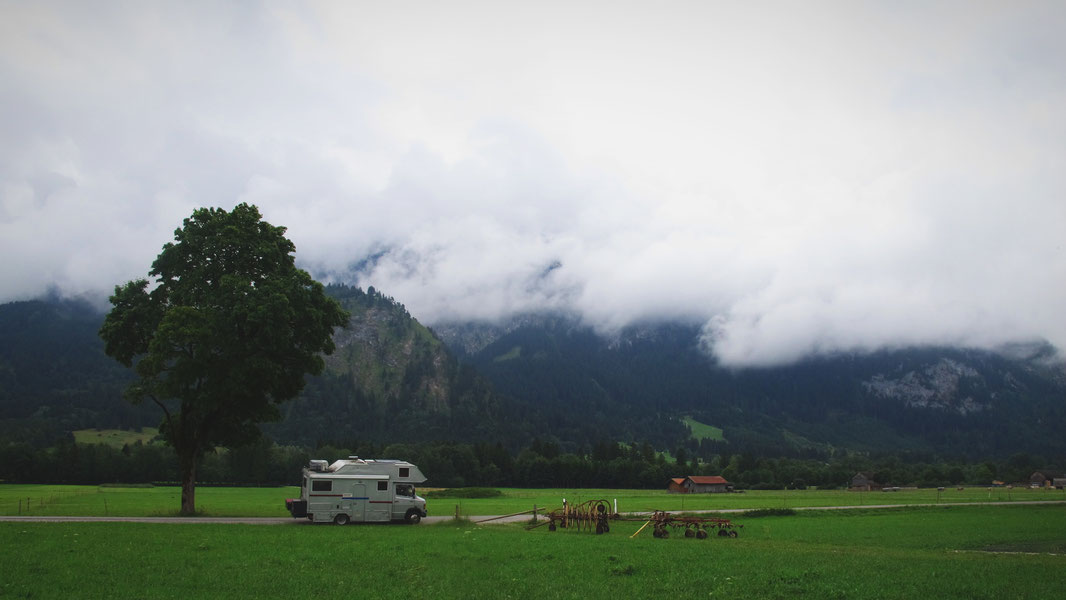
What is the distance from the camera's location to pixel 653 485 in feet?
561

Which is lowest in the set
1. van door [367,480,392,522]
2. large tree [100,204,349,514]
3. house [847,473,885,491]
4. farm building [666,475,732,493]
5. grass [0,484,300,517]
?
house [847,473,885,491]

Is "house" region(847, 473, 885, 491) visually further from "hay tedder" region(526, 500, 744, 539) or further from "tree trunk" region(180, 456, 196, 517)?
"tree trunk" region(180, 456, 196, 517)

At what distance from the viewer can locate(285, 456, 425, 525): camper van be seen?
4100cm

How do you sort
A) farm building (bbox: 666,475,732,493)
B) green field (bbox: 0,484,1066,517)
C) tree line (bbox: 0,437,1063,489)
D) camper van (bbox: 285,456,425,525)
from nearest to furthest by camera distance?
1. camper van (bbox: 285,456,425,525)
2. green field (bbox: 0,484,1066,517)
3. tree line (bbox: 0,437,1063,489)
4. farm building (bbox: 666,475,732,493)

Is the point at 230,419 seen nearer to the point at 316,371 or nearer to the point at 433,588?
the point at 316,371

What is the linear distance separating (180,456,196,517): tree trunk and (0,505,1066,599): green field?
34.0 ft

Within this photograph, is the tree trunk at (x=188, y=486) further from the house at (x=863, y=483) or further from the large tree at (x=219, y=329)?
the house at (x=863, y=483)

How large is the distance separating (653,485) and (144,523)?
488 ft

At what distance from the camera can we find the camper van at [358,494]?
4100cm

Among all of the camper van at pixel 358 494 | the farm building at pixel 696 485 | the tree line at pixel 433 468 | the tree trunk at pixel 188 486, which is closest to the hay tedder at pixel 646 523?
the camper van at pixel 358 494

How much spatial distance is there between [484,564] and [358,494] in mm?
20088

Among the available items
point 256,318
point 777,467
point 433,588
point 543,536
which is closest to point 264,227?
point 256,318

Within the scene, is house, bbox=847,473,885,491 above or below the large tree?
below

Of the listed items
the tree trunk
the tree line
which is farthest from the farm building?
the tree trunk
